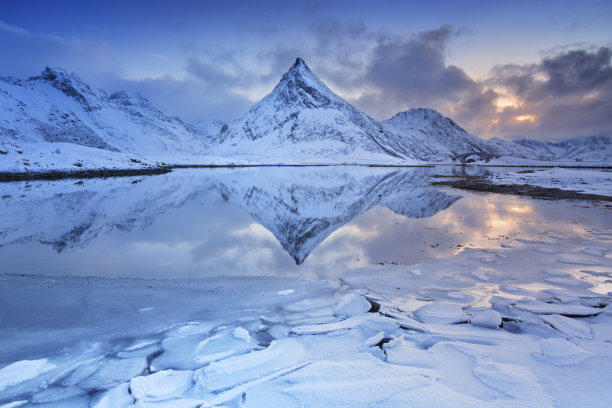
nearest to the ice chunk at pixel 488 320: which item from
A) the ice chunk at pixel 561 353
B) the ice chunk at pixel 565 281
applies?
the ice chunk at pixel 561 353

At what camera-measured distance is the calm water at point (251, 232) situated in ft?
26.6

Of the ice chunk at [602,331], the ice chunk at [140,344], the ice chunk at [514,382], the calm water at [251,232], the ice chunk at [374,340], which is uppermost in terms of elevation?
the calm water at [251,232]

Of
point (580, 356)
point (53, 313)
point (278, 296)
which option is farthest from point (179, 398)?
point (580, 356)

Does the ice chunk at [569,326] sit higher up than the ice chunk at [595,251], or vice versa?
the ice chunk at [595,251]

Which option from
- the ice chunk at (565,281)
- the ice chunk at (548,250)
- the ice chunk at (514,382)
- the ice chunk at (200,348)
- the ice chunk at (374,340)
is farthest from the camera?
the ice chunk at (548,250)

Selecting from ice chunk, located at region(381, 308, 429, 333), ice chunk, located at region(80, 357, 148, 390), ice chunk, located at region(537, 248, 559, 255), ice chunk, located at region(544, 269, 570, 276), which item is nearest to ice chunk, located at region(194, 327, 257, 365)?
ice chunk, located at region(80, 357, 148, 390)

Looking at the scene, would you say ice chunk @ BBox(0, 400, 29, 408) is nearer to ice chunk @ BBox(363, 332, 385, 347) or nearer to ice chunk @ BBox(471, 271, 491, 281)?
ice chunk @ BBox(363, 332, 385, 347)

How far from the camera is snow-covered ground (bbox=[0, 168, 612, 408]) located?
310cm

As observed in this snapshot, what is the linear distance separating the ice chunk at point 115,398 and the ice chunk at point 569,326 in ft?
18.8

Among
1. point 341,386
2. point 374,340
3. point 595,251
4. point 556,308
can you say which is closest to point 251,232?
point 374,340

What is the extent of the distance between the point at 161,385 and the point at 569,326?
5.65m

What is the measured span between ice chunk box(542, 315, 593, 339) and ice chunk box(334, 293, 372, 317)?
276cm

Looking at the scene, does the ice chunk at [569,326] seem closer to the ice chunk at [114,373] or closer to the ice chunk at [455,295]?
the ice chunk at [455,295]

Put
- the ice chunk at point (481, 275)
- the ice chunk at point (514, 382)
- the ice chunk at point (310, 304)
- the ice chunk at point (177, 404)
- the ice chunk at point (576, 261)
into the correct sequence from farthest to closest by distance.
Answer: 1. the ice chunk at point (576, 261)
2. the ice chunk at point (481, 275)
3. the ice chunk at point (310, 304)
4. the ice chunk at point (177, 404)
5. the ice chunk at point (514, 382)
